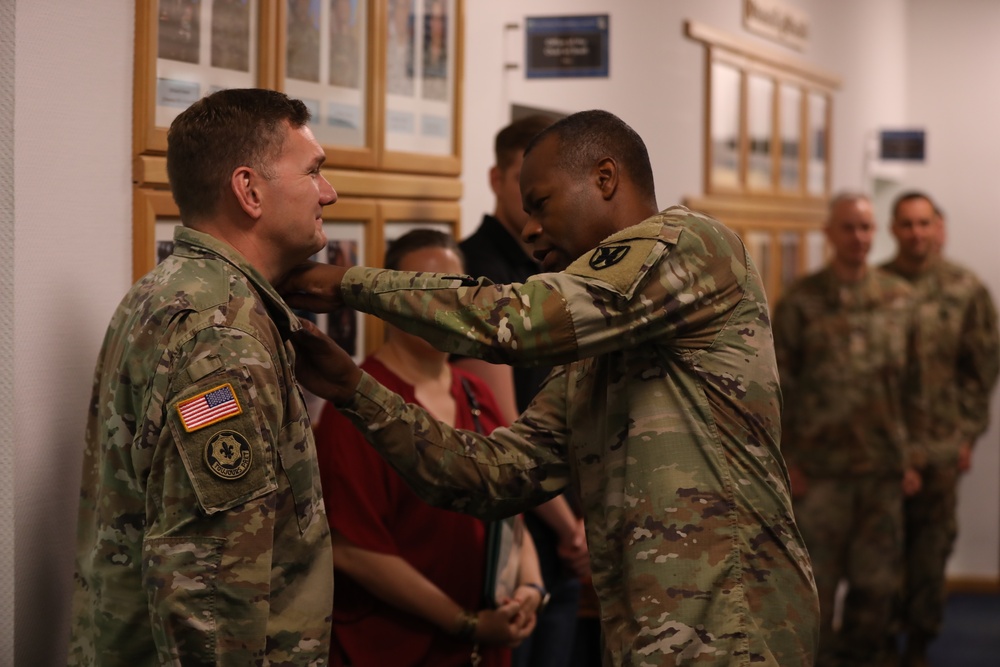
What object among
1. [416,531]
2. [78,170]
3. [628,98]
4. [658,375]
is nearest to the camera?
[658,375]

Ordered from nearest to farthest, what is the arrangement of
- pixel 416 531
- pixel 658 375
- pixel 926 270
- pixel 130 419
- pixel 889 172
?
pixel 130 419 → pixel 658 375 → pixel 416 531 → pixel 926 270 → pixel 889 172

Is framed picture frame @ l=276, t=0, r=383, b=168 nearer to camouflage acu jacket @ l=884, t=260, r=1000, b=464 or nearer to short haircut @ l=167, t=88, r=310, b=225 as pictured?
short haircut @ l=167, t=88, r=310, b=225

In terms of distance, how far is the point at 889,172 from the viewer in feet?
26.6

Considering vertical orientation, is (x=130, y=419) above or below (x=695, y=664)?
above

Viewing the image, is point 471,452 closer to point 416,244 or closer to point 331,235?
point 416,244

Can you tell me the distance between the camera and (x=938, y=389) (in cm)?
595

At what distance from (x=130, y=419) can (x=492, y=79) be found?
7.20 ft

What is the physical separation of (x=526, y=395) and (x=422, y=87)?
90cm

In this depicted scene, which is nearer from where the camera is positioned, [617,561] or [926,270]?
[617,561]

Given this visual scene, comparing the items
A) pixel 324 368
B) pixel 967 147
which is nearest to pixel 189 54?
pixel 324 368

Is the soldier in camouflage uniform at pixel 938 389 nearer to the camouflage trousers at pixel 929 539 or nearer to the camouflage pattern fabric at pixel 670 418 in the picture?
the camouflage trousers at pixel 929 539

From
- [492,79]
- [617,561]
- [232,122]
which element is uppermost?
[492,79]

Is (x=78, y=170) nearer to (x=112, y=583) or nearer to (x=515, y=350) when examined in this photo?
(x=112, y=583)

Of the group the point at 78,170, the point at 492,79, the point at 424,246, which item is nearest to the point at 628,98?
the point at 492,79
